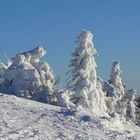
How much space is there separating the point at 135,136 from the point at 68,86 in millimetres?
24436

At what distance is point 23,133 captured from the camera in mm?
22094

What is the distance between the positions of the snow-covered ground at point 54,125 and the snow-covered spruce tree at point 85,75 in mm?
19291

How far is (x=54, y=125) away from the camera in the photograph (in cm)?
2450

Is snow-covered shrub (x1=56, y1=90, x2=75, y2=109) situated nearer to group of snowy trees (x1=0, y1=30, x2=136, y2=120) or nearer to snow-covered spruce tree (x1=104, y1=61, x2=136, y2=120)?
group of snowy trees (x1=0, y1=30, x2=136, y2=120)

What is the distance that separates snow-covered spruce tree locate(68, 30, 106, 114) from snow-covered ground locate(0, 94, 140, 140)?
19291 millimetres

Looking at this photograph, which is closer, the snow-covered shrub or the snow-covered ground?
the snow-covered ground

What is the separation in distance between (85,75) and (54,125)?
80.6 ft

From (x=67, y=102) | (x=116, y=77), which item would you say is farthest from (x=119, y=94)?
(x=67, y=102)

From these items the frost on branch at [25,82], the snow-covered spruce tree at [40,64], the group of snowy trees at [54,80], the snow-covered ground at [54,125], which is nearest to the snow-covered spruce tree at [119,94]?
the group of snowy trees at [54,80]

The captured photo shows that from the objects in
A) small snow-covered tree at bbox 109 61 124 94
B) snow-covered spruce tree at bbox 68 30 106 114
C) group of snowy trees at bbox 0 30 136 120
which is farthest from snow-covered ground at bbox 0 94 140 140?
small snow-covered tree at bbox 109 61 124 94

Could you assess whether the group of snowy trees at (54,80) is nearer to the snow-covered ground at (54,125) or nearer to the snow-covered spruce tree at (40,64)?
the snow-covered spruce tree at (40,64)

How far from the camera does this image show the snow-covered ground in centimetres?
2238

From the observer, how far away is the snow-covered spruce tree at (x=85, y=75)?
47938mm

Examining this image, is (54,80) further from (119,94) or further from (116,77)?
(116,77)
